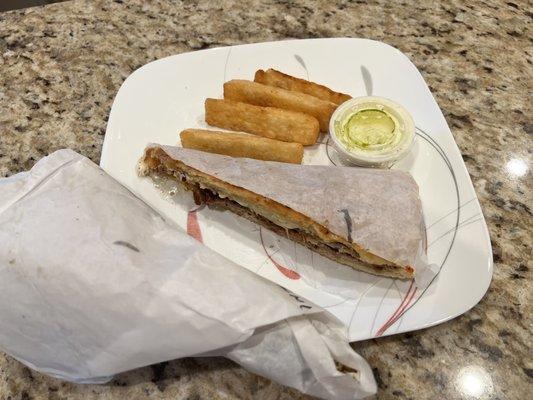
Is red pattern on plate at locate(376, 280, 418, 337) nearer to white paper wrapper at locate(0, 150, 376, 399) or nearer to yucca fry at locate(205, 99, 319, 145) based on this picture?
white paper wrapper at locate(0, 150, 376, 399)

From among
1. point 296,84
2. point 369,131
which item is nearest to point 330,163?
point 369,131

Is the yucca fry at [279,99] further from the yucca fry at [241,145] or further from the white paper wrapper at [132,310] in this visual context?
the white paper wrapper at [132,310]

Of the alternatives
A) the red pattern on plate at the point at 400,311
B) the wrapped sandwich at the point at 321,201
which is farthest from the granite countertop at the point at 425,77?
the wrapped sandwich at the point at 321,201

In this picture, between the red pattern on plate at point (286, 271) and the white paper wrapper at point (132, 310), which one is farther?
the red pattern on plate at point (286, 271)

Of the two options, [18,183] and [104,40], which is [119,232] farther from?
[104,40]

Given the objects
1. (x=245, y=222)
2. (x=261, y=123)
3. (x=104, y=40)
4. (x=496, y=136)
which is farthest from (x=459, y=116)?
(x=104, y=40)

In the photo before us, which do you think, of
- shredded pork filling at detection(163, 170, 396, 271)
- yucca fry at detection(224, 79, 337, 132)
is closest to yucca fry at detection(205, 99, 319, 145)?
yucca fry at detection(224, 79, 337, 132)

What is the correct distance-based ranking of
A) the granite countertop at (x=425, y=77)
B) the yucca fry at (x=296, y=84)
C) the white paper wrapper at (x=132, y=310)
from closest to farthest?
the white paper wrapper at (x=132, y=310) < the granite countertop at (x=425, y=77) < the yucca fry at (x=296, y=84)
